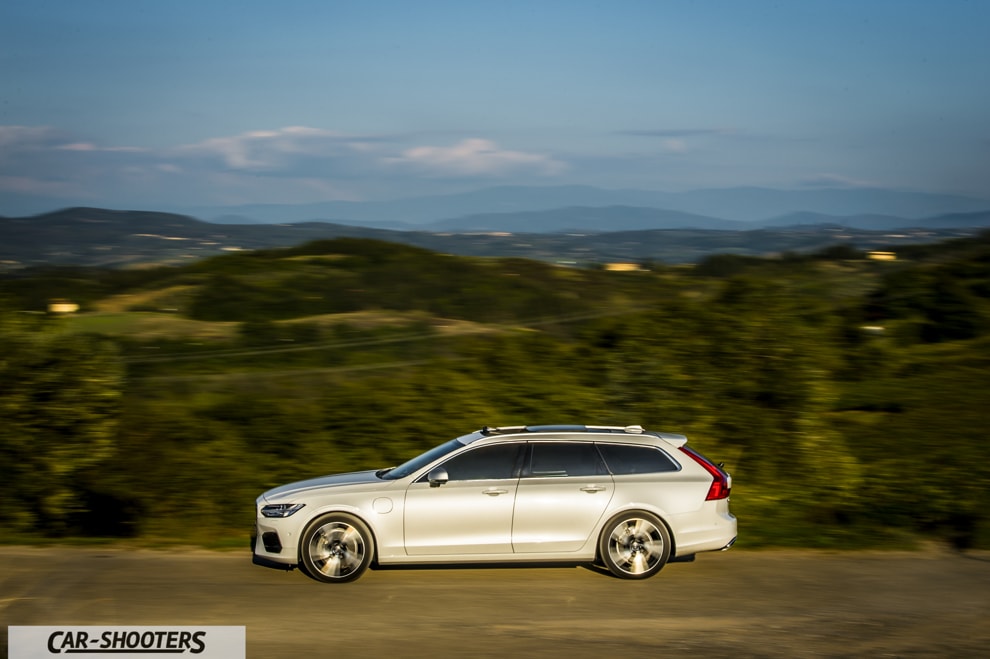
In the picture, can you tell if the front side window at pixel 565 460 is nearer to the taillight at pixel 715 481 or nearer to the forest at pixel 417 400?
the taillight at pixel 715 481

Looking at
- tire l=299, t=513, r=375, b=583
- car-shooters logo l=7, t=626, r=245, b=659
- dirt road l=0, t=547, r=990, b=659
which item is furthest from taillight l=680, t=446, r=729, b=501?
car-shooters logo l=7, t=626, r=245, b=659

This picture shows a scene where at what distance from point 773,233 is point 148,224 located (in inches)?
638

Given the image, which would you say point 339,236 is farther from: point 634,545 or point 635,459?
point 634,545

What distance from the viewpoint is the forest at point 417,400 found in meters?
11.3

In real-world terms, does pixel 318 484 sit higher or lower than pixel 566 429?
lower

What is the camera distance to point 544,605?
26.6 ft

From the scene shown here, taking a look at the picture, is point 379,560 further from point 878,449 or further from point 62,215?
point 62,215

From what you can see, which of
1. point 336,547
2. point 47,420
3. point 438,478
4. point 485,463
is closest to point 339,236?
point 47,420

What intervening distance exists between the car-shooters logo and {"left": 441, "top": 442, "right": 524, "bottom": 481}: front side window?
2448mm

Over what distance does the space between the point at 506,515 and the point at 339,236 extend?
13634mm

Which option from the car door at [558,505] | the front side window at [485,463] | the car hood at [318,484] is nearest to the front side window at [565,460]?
the car door at [558,505]

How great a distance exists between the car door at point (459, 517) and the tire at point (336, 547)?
38 cm

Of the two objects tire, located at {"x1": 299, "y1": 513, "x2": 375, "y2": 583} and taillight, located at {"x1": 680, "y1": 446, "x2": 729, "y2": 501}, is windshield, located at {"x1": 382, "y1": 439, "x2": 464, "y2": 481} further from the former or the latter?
taillight, located at {"x1": 680, "y1": 446, "x2": 729, "y2": 501}

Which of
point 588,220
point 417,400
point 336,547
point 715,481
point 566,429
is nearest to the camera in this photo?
point 336,547
